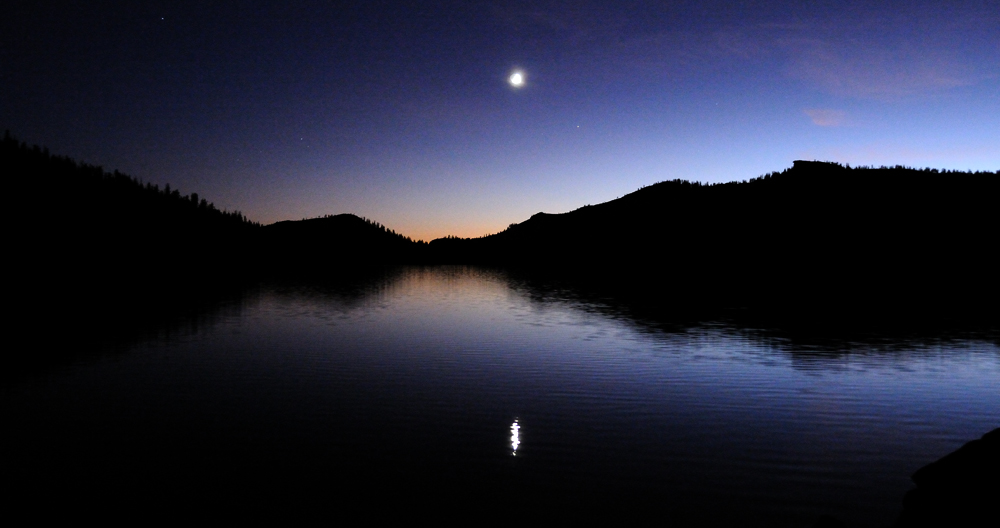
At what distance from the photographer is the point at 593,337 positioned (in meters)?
37.6

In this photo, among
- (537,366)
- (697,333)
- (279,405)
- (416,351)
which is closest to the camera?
(279,405)

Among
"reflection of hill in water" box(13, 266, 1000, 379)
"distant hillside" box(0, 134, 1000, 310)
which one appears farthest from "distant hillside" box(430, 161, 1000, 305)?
"reflection of hill in water" box(13, 266, 1000, 379)

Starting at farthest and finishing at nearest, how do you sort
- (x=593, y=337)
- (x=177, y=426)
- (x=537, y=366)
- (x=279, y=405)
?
(x=593, y=337) < (x=537, y=366) < (x=279, y=405) < (x=177, y=426)

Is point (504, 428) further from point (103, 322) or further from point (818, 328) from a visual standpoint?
point (103, 322)

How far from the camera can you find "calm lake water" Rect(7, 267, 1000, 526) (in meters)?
12.1

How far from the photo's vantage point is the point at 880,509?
37.9 ft

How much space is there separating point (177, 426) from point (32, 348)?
2265 centimetres

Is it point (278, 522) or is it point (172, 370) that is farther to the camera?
point (172, 370)

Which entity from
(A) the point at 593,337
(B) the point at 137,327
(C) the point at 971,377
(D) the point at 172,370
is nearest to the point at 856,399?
(C) the point at 971,377

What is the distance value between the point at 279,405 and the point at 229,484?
22.9ft

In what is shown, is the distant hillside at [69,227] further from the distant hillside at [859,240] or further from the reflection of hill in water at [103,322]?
the distant hillside at [859,240]

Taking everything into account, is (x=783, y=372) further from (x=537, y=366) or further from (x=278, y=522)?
(x=278, y=522)

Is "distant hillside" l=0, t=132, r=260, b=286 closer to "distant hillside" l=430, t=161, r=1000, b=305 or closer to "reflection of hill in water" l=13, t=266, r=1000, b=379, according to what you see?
"reflection of hill in water" l=13, t=266, r=1000, b=379

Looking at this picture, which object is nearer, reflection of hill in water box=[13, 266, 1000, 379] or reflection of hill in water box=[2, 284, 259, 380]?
reflection of hill in water box=[2, 284, 259, 380]
